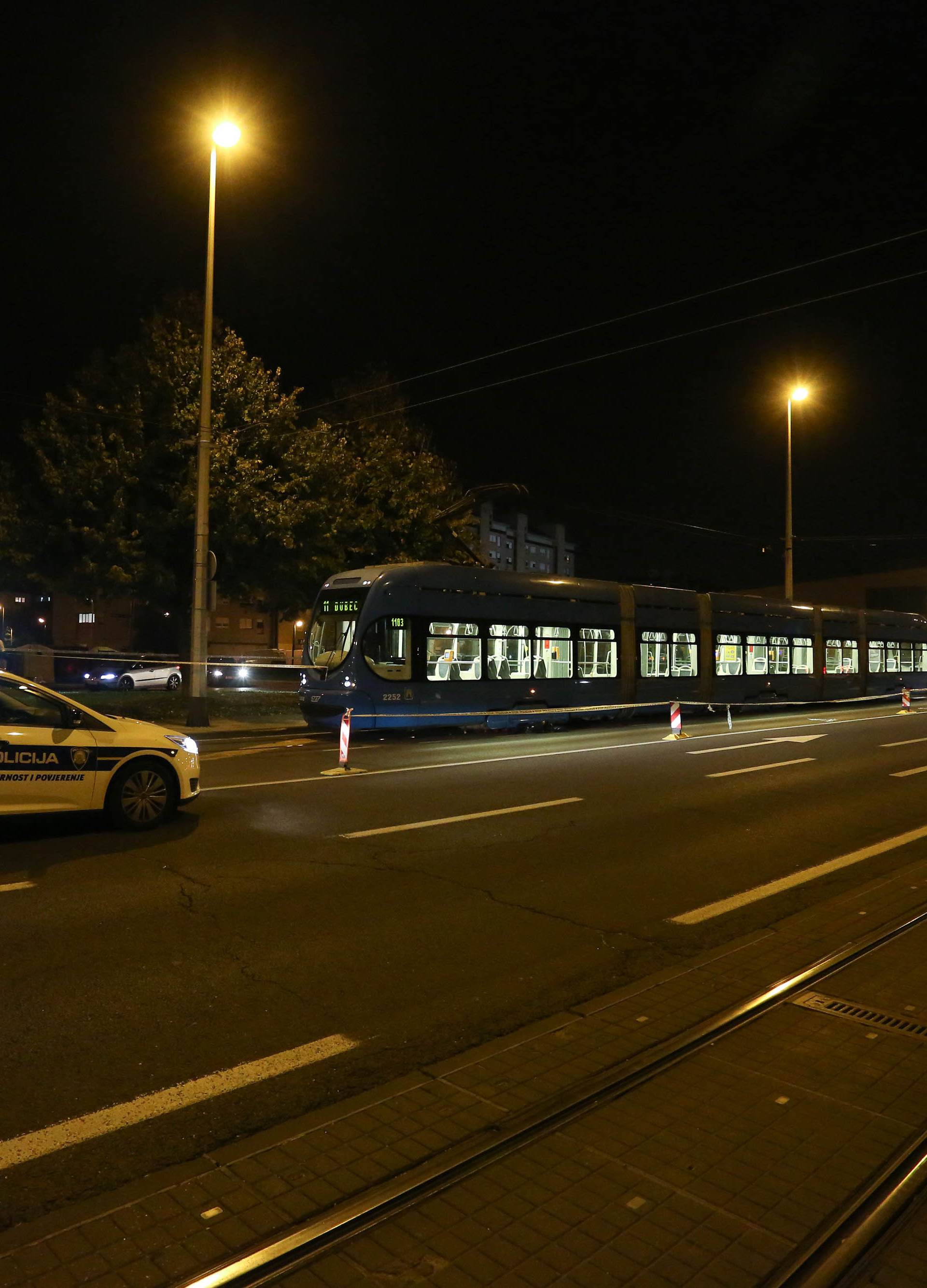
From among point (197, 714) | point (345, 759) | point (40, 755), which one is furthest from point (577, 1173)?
point (197, 714)

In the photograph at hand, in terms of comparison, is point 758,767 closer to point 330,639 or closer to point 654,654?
point 330,639

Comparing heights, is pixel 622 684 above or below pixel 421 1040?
above

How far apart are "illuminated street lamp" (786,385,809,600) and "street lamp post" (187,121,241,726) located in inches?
816

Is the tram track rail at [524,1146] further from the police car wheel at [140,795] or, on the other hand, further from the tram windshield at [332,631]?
the tram windshield at [332,631]

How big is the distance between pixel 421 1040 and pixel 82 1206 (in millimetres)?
1858

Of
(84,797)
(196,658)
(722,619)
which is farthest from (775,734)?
(84,797)

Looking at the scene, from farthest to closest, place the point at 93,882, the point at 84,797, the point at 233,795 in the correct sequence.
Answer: the point at 233,795 < the point at 84,797 < the point at 93,882

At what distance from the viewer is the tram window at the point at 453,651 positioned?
18.7 m

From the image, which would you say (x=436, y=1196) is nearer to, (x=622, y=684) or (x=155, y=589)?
(x=622, y=684)

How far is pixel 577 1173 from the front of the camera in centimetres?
356

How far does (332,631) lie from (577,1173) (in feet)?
51.7

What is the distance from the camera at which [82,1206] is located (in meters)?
3.30

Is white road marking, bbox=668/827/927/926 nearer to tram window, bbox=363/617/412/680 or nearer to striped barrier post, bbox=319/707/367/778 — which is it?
striped barrier post, bbox=319/707/367/778

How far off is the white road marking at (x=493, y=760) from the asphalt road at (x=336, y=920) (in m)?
0.12
